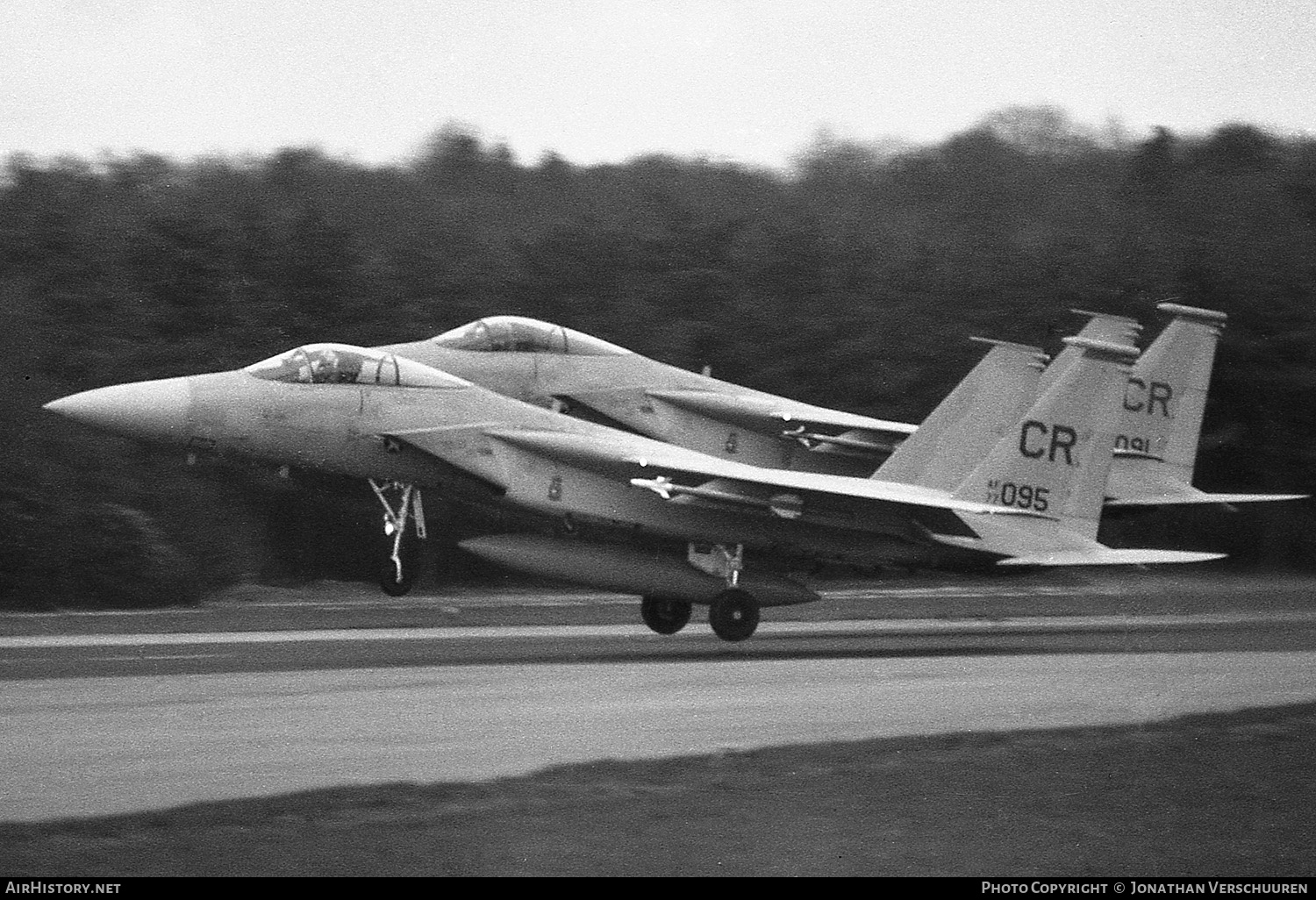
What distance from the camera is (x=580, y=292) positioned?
30.7 m

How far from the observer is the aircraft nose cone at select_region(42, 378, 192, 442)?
59.3ft

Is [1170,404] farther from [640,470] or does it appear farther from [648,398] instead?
[640,470]

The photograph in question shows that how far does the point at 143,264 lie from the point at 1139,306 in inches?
637

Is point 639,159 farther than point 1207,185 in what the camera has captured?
Yes

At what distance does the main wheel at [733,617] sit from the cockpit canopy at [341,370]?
11.5ft

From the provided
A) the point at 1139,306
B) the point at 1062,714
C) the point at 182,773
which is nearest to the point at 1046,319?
the point at 1139,306

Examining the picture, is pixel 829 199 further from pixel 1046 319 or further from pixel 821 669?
pixel 821 669

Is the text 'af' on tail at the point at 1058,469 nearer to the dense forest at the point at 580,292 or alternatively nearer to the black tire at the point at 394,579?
the black tire at the point at 394,579

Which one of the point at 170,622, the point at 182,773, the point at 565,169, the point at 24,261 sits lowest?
the point at 170,622

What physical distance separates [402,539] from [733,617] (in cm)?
343

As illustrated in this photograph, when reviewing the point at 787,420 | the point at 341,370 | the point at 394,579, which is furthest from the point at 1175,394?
the point at 341,370

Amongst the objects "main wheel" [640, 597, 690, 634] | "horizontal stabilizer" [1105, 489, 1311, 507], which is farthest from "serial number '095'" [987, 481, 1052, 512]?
"horizontal stabilizer" [1105, 489, 1311, 507]

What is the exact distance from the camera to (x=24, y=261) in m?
29.1

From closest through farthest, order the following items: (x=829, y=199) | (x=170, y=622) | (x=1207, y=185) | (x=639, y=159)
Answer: (x=170, y=622), (x=1207, y=185), (x=829, y=199), (x=639, y=159)
